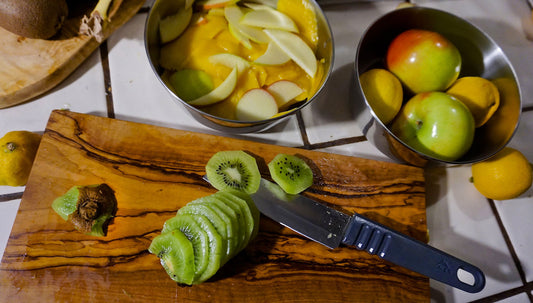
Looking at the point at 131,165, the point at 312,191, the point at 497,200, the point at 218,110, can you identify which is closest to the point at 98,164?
the point at 131,165

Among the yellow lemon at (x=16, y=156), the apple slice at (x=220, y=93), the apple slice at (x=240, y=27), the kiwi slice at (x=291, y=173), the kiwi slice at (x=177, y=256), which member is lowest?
the kiwi slice at (x=177, y=256)

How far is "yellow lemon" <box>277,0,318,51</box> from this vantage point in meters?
1.04

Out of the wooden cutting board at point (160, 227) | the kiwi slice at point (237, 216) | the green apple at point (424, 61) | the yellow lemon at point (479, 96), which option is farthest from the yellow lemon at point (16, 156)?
the yellow lemon at point (479, 96)

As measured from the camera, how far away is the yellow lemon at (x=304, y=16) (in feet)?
3.42

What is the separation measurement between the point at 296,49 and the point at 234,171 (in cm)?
33

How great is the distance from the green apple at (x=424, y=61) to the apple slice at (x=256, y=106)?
1.11 feet

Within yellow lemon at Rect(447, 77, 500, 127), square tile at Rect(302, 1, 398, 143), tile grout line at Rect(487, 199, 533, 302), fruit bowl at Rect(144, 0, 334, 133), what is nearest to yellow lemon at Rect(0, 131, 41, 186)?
fruit bowl at Rect(144, 0, 334, 133)

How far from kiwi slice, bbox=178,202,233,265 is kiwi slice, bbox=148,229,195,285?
0.17 feet

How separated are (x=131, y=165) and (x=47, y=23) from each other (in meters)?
0.38

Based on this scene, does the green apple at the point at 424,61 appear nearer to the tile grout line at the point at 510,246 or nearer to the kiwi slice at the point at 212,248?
the tile grout line at the point at 510,246

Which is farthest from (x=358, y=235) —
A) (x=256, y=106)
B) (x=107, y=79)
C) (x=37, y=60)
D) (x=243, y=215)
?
(x=37, y=60)

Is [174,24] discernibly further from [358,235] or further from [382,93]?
[358,235]

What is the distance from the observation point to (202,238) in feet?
2.69

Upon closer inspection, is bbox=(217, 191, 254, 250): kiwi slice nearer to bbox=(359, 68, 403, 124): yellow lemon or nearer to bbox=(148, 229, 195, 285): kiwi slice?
bbox=(148, 229, 195, 285): kiwi slice
